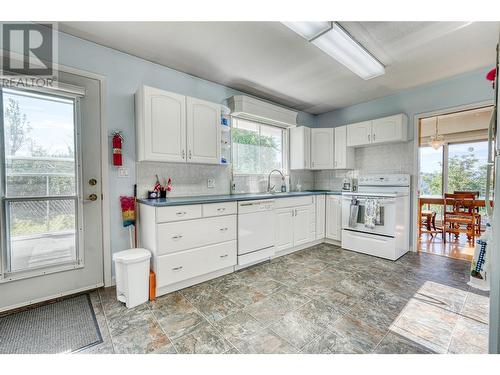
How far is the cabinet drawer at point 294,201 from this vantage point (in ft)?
10.7

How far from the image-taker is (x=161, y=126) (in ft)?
8.21

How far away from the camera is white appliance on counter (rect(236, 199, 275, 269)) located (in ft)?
9.20

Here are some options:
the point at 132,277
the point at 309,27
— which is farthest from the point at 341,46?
the point at 132,277

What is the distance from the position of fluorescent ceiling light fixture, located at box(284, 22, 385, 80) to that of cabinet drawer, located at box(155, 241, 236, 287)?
7.35ft

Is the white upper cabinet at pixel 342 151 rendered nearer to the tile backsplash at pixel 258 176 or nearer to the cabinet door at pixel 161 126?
the tile backsplash at pixel 258 176

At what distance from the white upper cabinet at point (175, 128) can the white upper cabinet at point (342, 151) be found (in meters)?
2.43

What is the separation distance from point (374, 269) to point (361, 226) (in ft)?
2.63

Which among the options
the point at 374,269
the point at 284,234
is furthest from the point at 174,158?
the point at 374,269

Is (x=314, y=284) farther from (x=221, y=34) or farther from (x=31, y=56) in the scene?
(x=31, y=56)

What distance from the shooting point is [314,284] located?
246 cm

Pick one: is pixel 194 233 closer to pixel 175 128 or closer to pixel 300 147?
pixel 175 128

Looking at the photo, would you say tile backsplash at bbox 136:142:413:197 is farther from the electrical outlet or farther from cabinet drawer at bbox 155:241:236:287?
cabinet drawer at bbox 155:241:236:287

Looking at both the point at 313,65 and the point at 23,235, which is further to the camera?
the point at 313,65

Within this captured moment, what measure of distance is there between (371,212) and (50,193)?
3.93 meters
